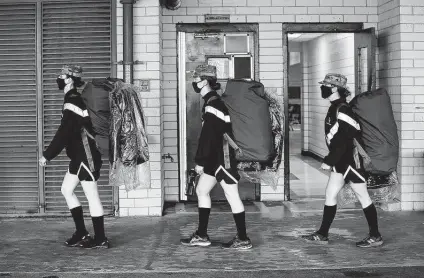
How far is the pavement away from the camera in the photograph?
634 centimetres

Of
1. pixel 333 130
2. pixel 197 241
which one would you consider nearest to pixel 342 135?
pixel 333 130

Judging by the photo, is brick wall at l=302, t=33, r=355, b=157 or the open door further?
brick wall at l=302, t=33, r=355, b=157

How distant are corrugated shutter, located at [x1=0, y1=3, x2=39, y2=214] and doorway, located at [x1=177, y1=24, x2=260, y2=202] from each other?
2063 mm

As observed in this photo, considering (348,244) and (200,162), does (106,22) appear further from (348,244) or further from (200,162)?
(348,244)

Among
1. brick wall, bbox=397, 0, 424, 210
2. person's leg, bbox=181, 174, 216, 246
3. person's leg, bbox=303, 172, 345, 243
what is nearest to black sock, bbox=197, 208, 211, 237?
person's leg, bbox=181, 174, 216, 246

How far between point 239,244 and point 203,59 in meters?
3.57

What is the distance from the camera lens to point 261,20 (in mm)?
9906

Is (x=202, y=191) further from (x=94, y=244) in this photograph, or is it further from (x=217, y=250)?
(x=94, y=244)

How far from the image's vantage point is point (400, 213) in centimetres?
914

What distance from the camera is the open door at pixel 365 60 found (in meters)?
9.51

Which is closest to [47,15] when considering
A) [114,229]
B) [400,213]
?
[114,229]

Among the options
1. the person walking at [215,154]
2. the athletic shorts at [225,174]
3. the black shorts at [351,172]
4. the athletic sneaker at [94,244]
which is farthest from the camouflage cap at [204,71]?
the athletic sneaker at [94,244]

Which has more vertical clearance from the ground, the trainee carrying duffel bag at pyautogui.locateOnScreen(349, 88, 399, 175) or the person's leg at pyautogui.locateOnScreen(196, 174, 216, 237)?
the trainee carrying duffel bag at pyautogui.locateOnScreen(349, 88, 399, 175)

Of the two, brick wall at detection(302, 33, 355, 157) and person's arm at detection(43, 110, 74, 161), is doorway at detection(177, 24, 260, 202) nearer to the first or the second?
person's arm at detection(43, 110, 74, 161)
